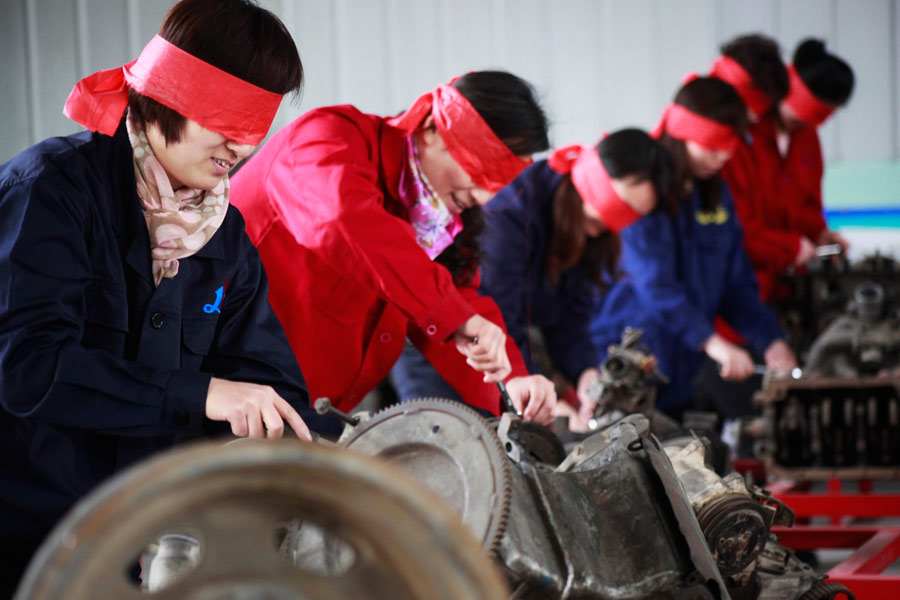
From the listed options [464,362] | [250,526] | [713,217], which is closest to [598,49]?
[713,217]

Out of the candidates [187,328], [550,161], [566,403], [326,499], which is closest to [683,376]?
[566,403]

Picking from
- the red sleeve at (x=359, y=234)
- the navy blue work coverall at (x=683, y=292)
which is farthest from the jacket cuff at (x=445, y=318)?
the navy blue work coverall at (x=683, y=292)

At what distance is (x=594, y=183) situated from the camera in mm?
2988

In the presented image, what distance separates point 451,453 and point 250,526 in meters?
0.51

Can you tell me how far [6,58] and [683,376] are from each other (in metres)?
3.55

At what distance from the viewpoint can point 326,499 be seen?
698mm

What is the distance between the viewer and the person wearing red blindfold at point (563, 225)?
2957 mm

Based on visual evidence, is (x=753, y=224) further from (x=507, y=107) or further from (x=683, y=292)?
(x=507, y=107)

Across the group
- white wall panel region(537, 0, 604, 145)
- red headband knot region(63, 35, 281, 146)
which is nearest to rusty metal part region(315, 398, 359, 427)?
red headband knot region(63, 35, 281, 146)

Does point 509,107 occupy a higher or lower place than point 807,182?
higher

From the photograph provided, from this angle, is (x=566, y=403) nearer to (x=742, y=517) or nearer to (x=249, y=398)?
(x=742, y=517)

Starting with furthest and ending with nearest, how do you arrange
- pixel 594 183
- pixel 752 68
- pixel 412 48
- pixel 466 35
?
pixel 466 35 → pixel 412 48 → pixel 752 68 → pixel 594 183

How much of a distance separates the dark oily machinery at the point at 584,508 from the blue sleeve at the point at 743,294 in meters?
2.47

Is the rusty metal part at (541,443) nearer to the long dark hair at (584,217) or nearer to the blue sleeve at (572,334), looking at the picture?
the long dark hair at (584,217)
